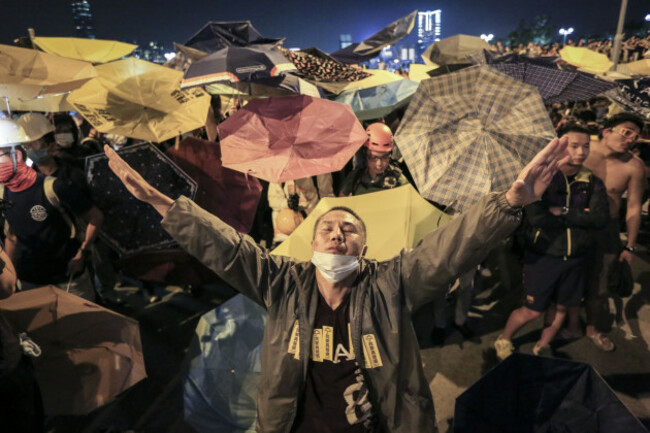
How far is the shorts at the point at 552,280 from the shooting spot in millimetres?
3496

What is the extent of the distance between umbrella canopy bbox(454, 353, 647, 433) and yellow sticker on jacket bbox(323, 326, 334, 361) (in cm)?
100

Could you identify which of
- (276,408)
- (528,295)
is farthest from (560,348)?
(276,408)

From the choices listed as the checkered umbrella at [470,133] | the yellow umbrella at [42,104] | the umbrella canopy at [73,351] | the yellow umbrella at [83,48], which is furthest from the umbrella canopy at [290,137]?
the yellow umbrella at [83,48]

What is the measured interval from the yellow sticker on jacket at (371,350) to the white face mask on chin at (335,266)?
32cm

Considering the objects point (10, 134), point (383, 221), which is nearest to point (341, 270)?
point (383, 221)

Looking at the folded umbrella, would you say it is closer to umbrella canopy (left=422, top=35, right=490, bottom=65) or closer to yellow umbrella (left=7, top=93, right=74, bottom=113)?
yellow umbrella (left=7, top=93, right=74, bottom=113)

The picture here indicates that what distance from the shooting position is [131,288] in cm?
570

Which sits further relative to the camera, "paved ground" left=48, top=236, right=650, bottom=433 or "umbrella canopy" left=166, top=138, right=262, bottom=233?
"umbrella canopy" left=166, top=138, right=262, bottom=233

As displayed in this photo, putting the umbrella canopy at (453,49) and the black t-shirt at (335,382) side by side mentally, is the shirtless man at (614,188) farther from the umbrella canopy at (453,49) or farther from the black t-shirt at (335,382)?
the umbrella canopy at (453,49)

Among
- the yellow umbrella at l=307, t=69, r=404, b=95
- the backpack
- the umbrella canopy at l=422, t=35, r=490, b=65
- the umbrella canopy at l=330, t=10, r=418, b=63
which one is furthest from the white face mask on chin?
the umbrella canopy at l=422, t=35, r=490, b=65

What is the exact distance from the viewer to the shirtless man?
12.2ft

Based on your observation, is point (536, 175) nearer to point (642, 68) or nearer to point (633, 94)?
point (633, 94)

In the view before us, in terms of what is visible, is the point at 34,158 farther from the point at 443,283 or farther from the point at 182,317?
the point at 443,283

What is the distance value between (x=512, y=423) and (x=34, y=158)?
483 cm
